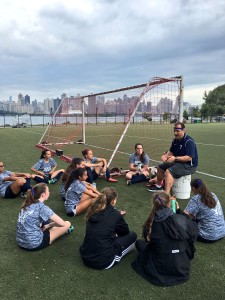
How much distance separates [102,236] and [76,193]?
1.96m

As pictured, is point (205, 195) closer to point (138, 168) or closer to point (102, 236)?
point (102, 236)

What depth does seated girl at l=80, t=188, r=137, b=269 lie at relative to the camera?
3.49m

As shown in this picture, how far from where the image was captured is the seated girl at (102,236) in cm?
349

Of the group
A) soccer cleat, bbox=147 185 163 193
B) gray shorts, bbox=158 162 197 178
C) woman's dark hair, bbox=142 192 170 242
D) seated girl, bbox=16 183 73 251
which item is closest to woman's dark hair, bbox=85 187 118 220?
woman's dark hair, bbox=142 192 170 242

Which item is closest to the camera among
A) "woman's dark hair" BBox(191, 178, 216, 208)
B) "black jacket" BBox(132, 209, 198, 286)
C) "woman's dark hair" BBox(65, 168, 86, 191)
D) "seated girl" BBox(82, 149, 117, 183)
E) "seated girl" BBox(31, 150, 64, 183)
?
"black jacket" BBox(132, 209, 198, 286)

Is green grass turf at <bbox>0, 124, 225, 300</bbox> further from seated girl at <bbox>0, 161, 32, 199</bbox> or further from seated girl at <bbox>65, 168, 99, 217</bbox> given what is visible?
seated girl at <bbox>0, 161, 32, 199</bbox>

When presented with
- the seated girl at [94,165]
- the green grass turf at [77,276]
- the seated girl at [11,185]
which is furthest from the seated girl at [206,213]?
the seated girl at [11,185]

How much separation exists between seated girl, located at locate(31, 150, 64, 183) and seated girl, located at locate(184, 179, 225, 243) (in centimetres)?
475

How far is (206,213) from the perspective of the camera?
412cm

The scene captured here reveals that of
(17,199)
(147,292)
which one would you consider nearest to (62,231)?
(147,292)

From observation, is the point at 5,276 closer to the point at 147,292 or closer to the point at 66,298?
the point at 66,298

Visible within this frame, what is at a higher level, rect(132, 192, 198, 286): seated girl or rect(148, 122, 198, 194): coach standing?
rect(148, 122, 198, 194): coach standing

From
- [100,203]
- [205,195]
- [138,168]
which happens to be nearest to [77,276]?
[100,203]

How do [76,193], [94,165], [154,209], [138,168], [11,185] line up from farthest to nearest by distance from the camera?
[138,168] → [94,165] → [11,185] → [76,193] → [154,209]
